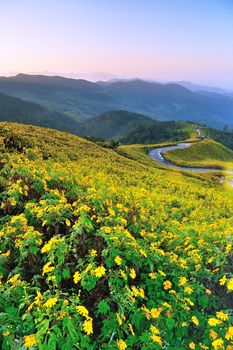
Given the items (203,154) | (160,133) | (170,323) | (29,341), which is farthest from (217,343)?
(160,133)

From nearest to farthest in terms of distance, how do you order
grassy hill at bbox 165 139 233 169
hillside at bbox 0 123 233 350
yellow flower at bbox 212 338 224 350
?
1. yellow flower at bbox 212 338 224 350
2. hillside at bbox 0 123 233 350
3. grassy hill at bbox 165 139 233 169

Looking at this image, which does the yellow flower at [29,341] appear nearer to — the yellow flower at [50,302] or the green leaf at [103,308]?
the yellow flower at [50,302]

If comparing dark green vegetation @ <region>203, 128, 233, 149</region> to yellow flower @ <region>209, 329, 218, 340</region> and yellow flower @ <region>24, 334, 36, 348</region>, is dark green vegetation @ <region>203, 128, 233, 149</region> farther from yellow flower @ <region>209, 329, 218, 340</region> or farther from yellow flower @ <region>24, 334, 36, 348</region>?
yellow flower @ <region>24, 334, 36, 348</region>

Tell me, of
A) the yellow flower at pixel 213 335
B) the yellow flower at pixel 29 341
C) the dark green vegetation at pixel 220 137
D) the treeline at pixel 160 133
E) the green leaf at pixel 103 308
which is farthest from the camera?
the treeline at pixel 160 133

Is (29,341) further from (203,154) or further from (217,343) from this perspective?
(203,154)

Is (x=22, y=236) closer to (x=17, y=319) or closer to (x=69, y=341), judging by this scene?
(x=17, y=319)

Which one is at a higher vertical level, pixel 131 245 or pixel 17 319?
pixel 131 245

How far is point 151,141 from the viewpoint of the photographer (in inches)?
7141

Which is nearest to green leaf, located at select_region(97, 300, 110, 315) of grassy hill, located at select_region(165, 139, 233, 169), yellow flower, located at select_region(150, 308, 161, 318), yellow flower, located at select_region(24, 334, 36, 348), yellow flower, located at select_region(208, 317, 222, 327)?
yellow flower, located at select_region(150, 308, 161, 318)

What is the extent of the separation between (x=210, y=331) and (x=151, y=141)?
178898 mm

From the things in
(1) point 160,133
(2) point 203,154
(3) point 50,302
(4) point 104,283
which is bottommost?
(2) point 203,154

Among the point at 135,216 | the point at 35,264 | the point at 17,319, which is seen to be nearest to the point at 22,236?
the point at 35,264

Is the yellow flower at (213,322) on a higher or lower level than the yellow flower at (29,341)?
higher

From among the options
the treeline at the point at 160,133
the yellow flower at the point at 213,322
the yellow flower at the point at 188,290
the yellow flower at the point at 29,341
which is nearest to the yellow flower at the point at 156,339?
the yellow flower at the point at 213,322
